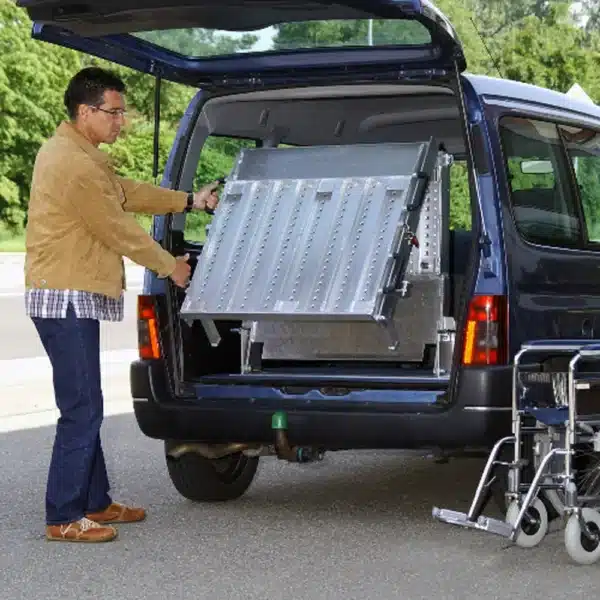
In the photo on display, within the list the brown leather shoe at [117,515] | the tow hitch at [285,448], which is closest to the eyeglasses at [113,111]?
the tow hitch at [285,448]

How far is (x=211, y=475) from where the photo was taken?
783 centimetres

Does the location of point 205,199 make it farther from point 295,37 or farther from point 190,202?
point 295,37

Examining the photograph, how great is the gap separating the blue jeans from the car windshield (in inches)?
50.3

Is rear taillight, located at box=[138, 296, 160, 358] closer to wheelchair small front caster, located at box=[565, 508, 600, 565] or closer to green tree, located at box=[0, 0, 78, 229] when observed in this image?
wheelchair small front caster, located at box=[565, 508, 600, 565]

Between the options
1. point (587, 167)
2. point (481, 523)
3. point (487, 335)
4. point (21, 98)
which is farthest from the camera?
point (21, 98)

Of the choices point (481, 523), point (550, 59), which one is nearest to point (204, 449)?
point (481, 523)

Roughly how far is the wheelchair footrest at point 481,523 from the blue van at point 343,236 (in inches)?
15.5

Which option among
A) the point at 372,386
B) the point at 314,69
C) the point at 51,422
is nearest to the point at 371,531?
the point at 372,386

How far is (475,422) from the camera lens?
21.9ft

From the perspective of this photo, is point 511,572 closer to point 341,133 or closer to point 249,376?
point 249,376

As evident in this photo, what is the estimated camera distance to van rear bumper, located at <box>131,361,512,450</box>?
6.68 meters

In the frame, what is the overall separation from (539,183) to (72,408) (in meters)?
2.22

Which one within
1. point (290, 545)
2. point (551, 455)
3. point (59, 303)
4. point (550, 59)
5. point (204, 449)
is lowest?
point (290, 545)

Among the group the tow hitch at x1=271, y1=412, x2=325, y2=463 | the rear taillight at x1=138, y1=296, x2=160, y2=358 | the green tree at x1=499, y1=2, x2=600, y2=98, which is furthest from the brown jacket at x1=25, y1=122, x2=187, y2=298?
the green tree at x1=499, y1=2, x2=600, y2=98
